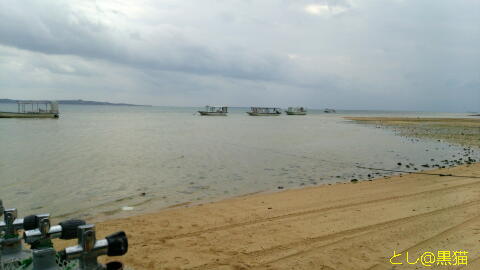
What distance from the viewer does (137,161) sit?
20.7 meters

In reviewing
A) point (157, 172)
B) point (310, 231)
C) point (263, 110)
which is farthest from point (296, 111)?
point (310, 231)

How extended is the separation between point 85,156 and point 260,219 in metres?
17.8

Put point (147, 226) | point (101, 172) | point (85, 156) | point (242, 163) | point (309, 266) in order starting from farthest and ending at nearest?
point (85, 156), point (242, 163), point (101, 172), point (147, 226), point (309, 266)

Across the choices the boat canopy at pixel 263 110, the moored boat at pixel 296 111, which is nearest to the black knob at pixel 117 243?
the boat canopy at pixel 263 110

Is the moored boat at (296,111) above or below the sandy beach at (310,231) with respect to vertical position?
above

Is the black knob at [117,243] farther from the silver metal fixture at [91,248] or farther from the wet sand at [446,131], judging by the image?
the wet sand at [446,131]

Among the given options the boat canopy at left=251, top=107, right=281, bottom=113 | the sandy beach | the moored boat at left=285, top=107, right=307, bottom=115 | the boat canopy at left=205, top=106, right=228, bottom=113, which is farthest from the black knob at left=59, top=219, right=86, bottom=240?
the moored boat at left=285, top=107, right=307, bottom=115

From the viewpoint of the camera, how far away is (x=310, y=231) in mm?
7117

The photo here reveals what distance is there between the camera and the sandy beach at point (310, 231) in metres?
5.74

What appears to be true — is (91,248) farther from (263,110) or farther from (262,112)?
(263,110)

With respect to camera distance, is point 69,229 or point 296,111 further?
point 296,111

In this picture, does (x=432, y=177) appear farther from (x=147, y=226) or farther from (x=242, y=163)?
(x=147, y=226)

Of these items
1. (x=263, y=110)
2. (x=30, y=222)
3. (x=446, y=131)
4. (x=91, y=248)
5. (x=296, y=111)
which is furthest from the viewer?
(x=296, y=111)

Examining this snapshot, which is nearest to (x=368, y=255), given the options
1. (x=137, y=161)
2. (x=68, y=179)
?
(x=68, y=179)
